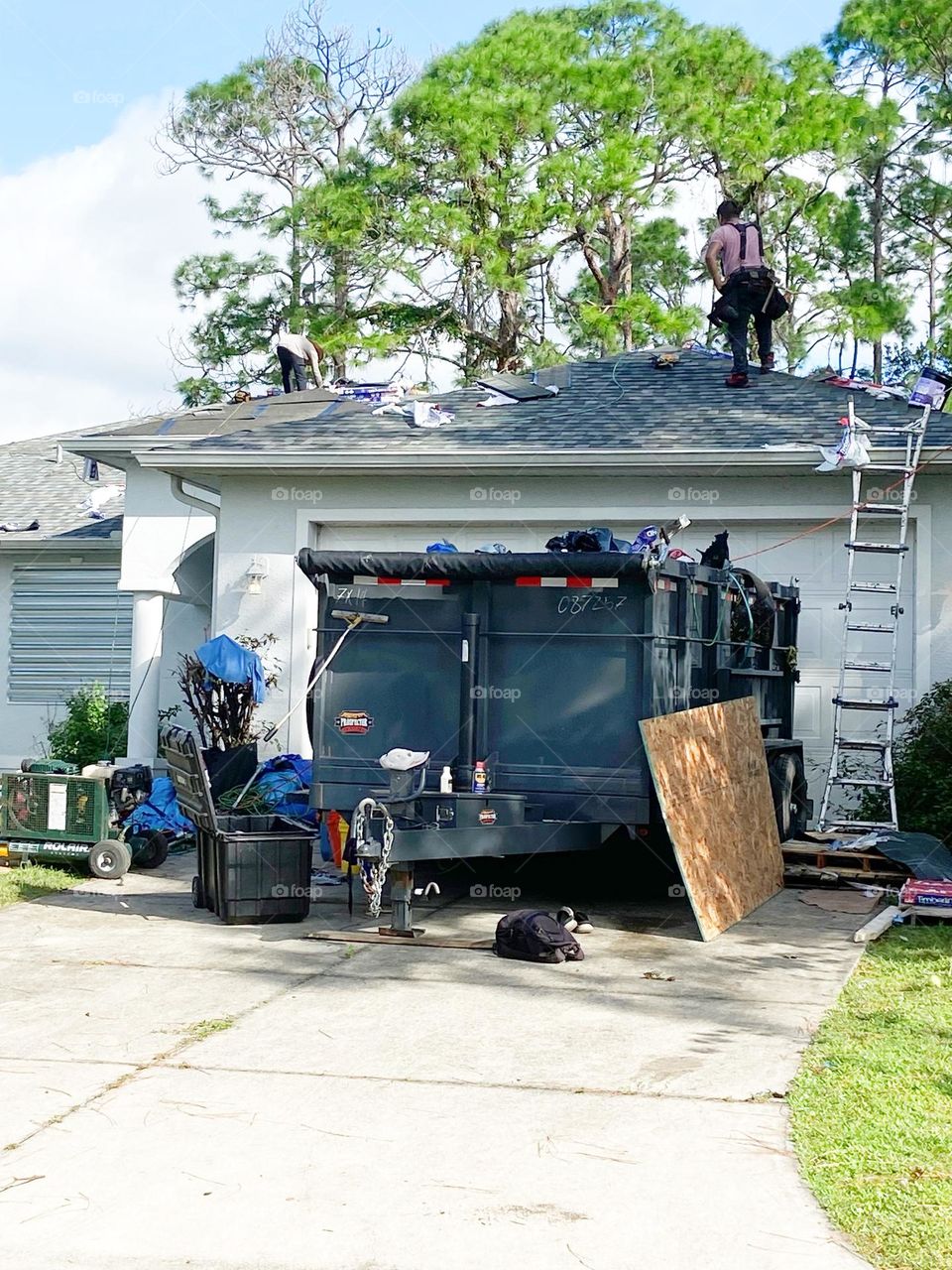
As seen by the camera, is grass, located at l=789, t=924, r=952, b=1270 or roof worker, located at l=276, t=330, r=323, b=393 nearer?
grass, located at l=789, t=924, r=952, b=1270

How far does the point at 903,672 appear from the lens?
13.6 m

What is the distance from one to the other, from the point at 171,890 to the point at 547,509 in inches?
224

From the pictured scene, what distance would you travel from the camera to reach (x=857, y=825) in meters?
11.7

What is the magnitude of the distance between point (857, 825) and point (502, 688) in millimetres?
3964

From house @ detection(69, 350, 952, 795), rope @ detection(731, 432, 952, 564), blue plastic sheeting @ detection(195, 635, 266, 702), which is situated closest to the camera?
blue plastic sheeting @ detection(195, 635, 266, 702)

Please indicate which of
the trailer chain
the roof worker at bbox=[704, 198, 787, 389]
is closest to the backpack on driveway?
the trailer chain

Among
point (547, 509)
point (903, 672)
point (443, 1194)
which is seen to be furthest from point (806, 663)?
point (443, 1194)

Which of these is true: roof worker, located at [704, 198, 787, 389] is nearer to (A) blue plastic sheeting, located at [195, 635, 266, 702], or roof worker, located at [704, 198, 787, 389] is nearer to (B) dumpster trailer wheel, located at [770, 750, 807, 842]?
(B) dumpster trailer wheel, located at [770, 750, 807, 842]

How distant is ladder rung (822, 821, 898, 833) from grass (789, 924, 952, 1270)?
11.8ft

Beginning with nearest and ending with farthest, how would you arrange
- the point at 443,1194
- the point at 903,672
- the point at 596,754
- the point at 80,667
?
the point at 443,1194
the point at 596,754
the point at 903,672
the point at 80,667

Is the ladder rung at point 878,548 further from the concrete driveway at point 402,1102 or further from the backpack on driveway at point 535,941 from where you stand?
the backpack on driveway at point 535,941

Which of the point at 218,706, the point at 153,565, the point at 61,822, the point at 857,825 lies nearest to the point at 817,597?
the point at 857,825

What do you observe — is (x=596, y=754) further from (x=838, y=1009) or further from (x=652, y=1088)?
(x=652, y=1088)

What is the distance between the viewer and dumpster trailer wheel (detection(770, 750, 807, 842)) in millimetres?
11836
